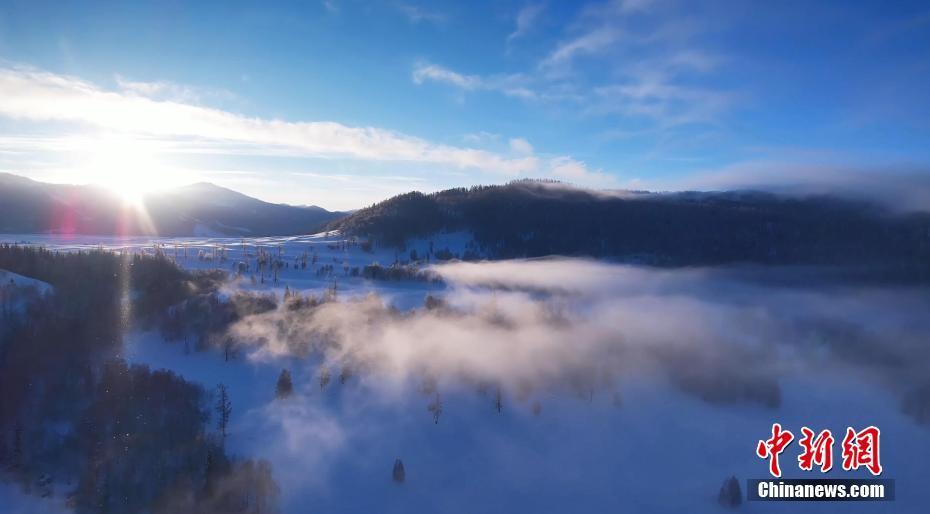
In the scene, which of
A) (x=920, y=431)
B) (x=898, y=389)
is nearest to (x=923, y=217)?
(x=898, y=389)

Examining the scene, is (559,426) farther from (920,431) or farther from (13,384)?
(13,384)

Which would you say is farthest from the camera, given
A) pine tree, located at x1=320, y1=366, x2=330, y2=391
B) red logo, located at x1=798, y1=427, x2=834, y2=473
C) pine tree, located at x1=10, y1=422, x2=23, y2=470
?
pine tree, located at x1=320, y1=366, x2=330, y2=391

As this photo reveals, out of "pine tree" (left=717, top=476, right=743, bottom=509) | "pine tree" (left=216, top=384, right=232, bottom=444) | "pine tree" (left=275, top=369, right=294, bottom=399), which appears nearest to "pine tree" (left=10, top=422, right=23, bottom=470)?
"pine tree" (left=216, top=384, right=232, bottom=444)

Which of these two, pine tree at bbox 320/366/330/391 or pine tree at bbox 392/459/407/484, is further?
pine tree at bbox 320/366/330/391

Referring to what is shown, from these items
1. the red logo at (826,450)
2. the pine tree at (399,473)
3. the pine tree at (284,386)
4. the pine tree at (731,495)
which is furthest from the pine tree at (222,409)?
the red logo at (826,450)

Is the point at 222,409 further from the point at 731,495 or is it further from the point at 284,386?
the point at 731,495

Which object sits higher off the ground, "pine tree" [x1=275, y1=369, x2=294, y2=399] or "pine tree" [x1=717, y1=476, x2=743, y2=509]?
"pine tree" [x1=275, y1=369, x2=294, y2=399]

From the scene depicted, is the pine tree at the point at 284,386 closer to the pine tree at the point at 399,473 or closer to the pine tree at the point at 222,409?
the pine tree at the point at 222,409

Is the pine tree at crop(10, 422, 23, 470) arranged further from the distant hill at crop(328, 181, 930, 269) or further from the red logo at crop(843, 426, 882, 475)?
the distant hill at crop(328, 181, 930, 269)

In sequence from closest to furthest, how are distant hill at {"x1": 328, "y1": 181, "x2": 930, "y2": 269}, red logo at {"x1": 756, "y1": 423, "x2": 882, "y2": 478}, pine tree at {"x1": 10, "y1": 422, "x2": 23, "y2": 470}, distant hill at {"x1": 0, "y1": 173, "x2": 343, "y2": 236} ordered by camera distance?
pine tree at {"x1": 10, "y1": 422, "x2": 23, "y2": 470} → red logo at {"x1": 756, "y1": 423, "x2": 882, "y2": 478} → distant hill at {"x1": 328, "y1": 181, "x2": 930, "y2": 269} → distant hill at {"x1": 0, "y1": 173, "x2": 343, "y2": 236}
